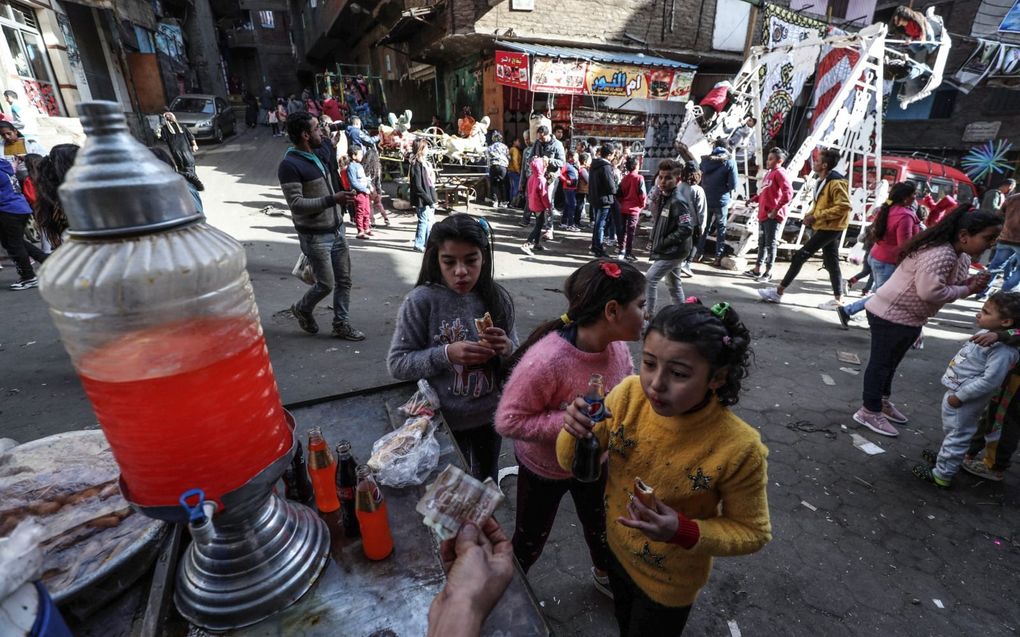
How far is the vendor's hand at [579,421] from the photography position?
1643mm

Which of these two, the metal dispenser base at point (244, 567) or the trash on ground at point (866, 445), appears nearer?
the metal dispenser base at point (244, 567)

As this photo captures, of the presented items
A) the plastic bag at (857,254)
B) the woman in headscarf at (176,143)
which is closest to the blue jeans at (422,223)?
the woman in headscarf at (176,143)

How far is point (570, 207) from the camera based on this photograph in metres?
12.2

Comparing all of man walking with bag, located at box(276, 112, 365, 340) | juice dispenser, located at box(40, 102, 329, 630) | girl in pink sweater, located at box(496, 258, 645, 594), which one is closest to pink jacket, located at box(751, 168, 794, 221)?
man walking with bag, located at box(276, 112, 365, 340)

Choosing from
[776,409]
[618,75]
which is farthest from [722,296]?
[618,75]

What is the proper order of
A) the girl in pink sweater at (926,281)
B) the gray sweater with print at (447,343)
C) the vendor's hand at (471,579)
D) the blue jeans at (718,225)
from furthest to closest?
the blue jeans at (718,225)
the girl in pink sweater at (926,281)
the gray sweater with print at (447,343)
the vendor's hand at (471,579)

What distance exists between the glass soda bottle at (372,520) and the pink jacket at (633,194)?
9.01 meters

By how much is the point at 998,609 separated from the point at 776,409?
2.14 metres

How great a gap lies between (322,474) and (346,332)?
13.9 feet

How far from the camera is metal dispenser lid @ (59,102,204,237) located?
883 millimetres

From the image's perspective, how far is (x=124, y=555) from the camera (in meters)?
1.30

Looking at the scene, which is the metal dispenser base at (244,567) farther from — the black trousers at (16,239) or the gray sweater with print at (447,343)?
the black trousers at (16,239)

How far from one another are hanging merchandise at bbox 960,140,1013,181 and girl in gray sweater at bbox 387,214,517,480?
92.1 ft

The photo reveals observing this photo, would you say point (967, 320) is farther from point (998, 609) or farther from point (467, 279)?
point (467, 279)
